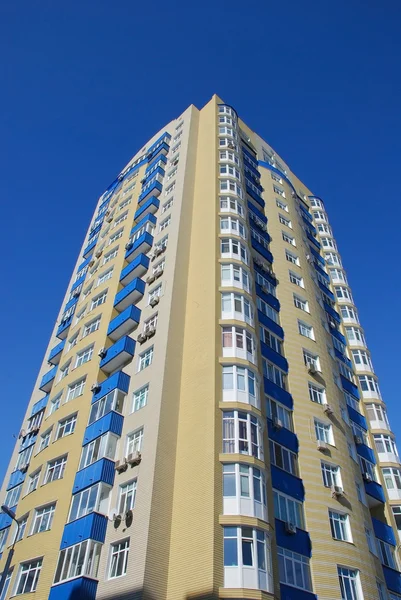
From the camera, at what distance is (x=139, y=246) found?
33375 millimetres

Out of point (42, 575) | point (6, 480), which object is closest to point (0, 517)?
point (6, 480)

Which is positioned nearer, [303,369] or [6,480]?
[303,369]

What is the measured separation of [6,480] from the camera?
105 feet

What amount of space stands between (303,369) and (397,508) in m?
9.80

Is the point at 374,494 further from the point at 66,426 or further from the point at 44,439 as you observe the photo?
the point at 44,439

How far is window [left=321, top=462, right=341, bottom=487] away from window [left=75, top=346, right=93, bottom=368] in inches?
580

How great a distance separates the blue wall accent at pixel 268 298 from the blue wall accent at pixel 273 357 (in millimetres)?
4147

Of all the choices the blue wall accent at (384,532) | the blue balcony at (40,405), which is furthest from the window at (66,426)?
the blue wall accent at (384,532)

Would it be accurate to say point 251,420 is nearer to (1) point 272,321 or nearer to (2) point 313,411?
(2) point 313,411

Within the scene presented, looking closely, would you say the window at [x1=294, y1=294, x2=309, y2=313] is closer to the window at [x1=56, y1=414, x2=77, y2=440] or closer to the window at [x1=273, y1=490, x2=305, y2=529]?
the window at [x1=273, y1=490, x2=305, y2=529]

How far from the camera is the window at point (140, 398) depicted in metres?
23.7

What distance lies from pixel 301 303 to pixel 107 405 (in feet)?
49.7

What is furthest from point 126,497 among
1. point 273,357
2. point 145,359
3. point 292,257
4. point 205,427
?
point 292,257

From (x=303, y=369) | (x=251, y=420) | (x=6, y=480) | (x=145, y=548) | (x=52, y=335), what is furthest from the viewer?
(x=52, y=335)
